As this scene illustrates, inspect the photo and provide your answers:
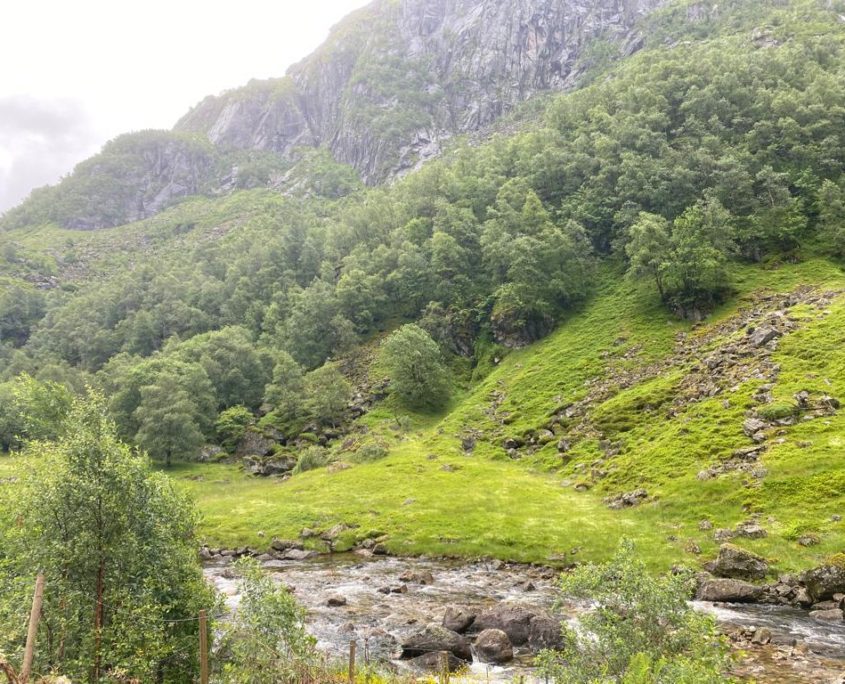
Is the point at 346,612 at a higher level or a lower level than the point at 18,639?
lower

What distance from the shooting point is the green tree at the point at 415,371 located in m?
109

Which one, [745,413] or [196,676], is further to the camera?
[745,413]

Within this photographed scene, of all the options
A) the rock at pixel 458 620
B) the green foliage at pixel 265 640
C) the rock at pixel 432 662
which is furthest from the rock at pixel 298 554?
the green foliage at pixel 265 640

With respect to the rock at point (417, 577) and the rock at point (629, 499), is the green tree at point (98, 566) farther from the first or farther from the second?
the rock at point (629, 499)

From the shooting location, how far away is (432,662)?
29.2m

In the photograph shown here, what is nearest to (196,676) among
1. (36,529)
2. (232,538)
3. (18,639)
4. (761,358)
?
(18,639)

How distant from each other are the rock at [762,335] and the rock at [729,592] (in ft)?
151

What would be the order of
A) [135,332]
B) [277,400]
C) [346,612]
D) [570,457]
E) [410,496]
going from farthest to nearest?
[135,332] → [277,400] → [570,457] → [410,496] → [346,612]

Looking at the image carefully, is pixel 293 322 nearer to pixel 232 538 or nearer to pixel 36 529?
pixel 232 538

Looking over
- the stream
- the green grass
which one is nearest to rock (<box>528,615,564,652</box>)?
the stream

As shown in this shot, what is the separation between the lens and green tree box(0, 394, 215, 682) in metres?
21.3

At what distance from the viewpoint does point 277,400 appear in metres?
122

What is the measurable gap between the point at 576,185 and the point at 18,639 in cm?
15611

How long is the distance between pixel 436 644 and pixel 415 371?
7986 cm
